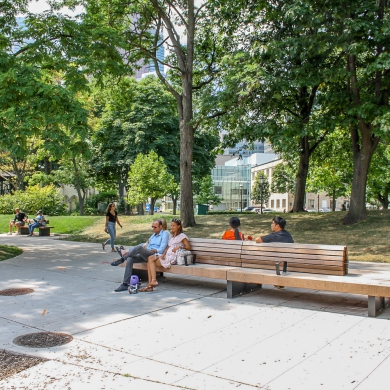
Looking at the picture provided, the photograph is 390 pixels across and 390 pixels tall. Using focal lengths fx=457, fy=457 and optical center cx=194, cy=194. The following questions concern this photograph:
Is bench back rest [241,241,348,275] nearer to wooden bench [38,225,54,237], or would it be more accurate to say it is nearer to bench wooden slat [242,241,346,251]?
bench wooden slat [242,241,346,251]

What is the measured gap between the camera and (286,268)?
764 cm

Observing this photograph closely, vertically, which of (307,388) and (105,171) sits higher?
(105,171)

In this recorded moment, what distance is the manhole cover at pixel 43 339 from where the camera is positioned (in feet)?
17.6

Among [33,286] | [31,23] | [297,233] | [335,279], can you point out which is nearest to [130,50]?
[31,23]

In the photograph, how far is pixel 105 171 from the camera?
40719mm

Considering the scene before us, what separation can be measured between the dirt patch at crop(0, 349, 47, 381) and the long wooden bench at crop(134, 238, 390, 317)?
373 cm

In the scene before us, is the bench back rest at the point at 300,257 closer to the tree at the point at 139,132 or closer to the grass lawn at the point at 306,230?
the grass lawn at the point at 306,230

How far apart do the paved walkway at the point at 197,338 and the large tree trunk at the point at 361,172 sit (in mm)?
10147

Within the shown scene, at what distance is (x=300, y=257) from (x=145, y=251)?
2.89m

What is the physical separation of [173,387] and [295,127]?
44.9 feet

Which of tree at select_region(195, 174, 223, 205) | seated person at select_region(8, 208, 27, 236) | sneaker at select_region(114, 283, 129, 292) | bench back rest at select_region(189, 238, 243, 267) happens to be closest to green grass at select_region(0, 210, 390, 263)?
seated person at select_region(8, 208, 27, 236)

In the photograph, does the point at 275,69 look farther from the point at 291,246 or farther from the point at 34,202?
the point at 34,202

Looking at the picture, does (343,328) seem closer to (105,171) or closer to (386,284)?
(386,284)

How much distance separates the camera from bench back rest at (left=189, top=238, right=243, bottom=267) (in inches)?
328
